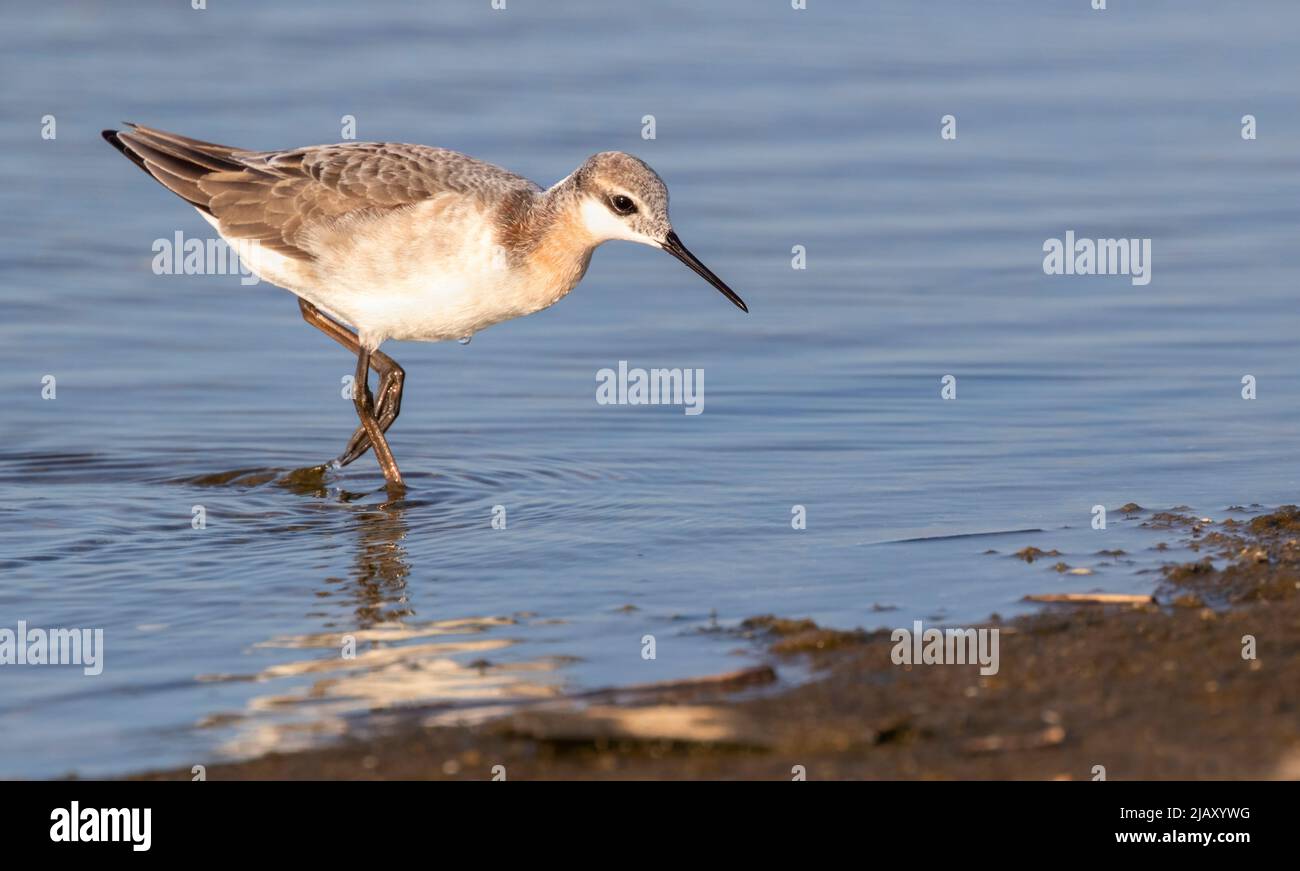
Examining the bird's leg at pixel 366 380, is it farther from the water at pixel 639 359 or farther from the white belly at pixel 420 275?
the white belly at pixel 420 275

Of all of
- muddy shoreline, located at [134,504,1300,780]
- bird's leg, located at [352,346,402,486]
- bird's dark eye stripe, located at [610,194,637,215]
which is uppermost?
bird's dark eye stripe, located at [610,194,637,215]

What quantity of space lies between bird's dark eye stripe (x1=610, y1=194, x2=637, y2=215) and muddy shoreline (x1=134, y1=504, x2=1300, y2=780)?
133 inches

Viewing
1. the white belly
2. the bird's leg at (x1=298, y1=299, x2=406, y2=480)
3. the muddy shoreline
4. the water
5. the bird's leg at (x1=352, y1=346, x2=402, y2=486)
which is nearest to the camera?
the muddy shoreline

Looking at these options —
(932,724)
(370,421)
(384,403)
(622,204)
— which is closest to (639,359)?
(384,403)

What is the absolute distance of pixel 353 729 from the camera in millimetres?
6094

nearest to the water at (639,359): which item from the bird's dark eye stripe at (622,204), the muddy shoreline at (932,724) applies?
the muddy shoreline at (932,724)

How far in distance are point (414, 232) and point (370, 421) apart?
3.68ft

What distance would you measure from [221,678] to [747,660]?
6.20ft

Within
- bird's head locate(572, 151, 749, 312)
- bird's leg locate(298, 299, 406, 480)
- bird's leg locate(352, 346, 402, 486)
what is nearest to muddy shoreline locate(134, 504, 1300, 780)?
bird's head locate(572, 151, 749, 312)

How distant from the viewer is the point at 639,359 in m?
11.9

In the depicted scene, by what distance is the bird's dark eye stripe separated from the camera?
371 inches

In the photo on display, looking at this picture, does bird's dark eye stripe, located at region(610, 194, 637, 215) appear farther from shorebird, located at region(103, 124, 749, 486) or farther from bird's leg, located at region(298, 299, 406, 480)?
bird's leg, located at region(298, 299, 406, 480)

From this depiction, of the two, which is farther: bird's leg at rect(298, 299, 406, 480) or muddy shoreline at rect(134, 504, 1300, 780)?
bird's leg at rect(298, 299, 406, 480)

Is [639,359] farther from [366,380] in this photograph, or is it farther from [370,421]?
[370,421]
